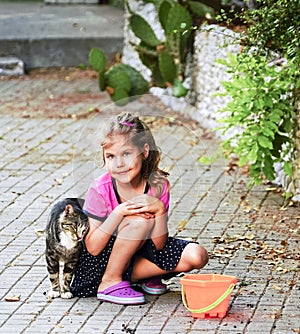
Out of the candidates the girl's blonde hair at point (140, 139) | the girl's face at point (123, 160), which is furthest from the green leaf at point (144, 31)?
the girl's face at point (123, 160)

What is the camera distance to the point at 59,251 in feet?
15.9

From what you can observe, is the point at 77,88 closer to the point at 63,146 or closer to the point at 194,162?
the point at 63,146

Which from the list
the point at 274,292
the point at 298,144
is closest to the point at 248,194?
the point at 298,144

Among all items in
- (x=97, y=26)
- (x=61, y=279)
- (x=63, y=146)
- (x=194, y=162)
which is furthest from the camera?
(x=97, y=26)

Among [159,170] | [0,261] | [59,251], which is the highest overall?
[159,170]

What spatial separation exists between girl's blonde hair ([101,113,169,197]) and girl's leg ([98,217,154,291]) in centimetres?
18

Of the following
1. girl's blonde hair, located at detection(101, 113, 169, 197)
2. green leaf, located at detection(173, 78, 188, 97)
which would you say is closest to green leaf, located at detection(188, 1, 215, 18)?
green leaf, located at detection(173, 78, 188, 97)

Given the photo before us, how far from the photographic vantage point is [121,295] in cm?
487

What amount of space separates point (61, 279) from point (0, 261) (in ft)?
2.10

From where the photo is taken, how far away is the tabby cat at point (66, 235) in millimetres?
4801

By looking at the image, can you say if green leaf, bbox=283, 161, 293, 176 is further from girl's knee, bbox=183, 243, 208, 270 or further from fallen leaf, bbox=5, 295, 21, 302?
fallen leaf, bbox=5, 295, 21, 302

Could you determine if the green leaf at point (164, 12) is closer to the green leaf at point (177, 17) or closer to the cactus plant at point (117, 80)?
the green leaf at point (177, 17)

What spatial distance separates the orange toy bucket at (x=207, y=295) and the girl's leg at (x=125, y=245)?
31 centimetres

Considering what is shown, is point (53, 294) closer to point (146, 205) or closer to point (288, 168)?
point (146, 205)
